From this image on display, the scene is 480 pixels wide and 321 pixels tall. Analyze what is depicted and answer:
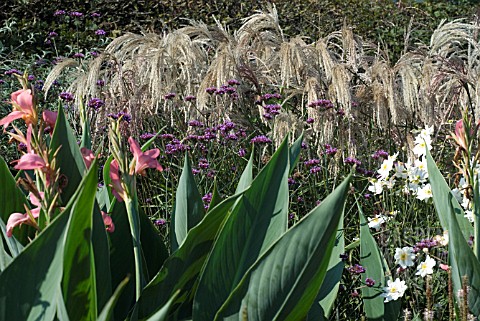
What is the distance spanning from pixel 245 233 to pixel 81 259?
0.39 meters

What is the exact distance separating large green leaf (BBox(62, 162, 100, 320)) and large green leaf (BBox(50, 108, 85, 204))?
365mm

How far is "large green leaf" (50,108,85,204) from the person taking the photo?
192 centimetres

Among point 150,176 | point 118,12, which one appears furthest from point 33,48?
point 150,176

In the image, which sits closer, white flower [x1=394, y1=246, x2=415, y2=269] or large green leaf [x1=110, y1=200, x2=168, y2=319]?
large green leaf [x1=110, y1=200, x2=168, y2=319]

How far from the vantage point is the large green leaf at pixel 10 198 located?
196 cm

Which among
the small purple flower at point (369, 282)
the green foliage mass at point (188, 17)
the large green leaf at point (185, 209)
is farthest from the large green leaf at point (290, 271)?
the green foliage mass at point (188, 17)

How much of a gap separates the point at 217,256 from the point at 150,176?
2.53 m

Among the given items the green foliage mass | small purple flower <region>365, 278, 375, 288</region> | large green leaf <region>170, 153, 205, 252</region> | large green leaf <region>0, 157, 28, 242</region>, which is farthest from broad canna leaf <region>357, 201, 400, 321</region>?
the green foliage mass

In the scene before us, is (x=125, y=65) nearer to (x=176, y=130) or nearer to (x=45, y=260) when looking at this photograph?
(x=176, y=130)

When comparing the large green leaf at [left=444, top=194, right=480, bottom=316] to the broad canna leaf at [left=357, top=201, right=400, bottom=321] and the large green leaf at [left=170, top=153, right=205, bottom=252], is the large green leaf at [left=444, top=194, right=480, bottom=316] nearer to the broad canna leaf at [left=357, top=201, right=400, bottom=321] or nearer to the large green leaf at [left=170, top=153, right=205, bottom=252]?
the broad canna leaf at [left=357, top=201, right=400, bottom=321]

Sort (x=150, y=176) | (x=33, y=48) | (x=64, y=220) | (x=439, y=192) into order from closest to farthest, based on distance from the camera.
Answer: (x=64, y=220)
(x=439, y=192)
(x=150, y=176)
(x=33, y=48)

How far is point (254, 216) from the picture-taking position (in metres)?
1.77

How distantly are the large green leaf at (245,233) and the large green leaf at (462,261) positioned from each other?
526 millimetres

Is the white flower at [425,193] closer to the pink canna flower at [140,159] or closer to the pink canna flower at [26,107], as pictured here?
the pink canna flower at [140,159]
